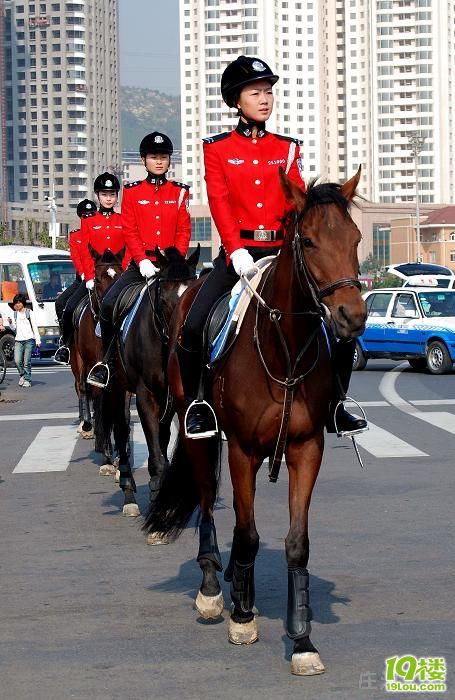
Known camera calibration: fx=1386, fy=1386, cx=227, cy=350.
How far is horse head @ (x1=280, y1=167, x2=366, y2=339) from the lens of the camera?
5754 mm

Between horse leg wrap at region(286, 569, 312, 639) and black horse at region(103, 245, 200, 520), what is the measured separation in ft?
13.1

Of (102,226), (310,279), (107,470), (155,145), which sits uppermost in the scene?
(155,145)

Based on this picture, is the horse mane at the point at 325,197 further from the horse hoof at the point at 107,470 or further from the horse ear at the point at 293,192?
the horse hoof at the point at 107,470

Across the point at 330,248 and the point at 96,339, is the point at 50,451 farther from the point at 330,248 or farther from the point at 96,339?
the point at 330,248

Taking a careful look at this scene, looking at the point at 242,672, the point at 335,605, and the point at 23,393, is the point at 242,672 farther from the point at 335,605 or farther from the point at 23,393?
the point at 23,393

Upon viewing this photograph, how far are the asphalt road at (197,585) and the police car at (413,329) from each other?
1475cm

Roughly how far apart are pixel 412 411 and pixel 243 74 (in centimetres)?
1317

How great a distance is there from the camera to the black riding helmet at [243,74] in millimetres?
7395

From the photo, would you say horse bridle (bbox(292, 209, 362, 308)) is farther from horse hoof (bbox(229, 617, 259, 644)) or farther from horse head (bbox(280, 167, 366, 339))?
horse hoof (bbox(229, 617, 259, 644))

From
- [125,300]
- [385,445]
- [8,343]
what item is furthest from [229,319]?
[8,343]

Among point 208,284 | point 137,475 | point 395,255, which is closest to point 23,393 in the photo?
point 137,475

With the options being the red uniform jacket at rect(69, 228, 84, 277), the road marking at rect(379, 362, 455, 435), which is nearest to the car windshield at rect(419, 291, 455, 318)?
the road marking at rect(379, 362, 455, 435)

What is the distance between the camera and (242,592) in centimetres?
675

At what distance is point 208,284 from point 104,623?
1950 millimetres
